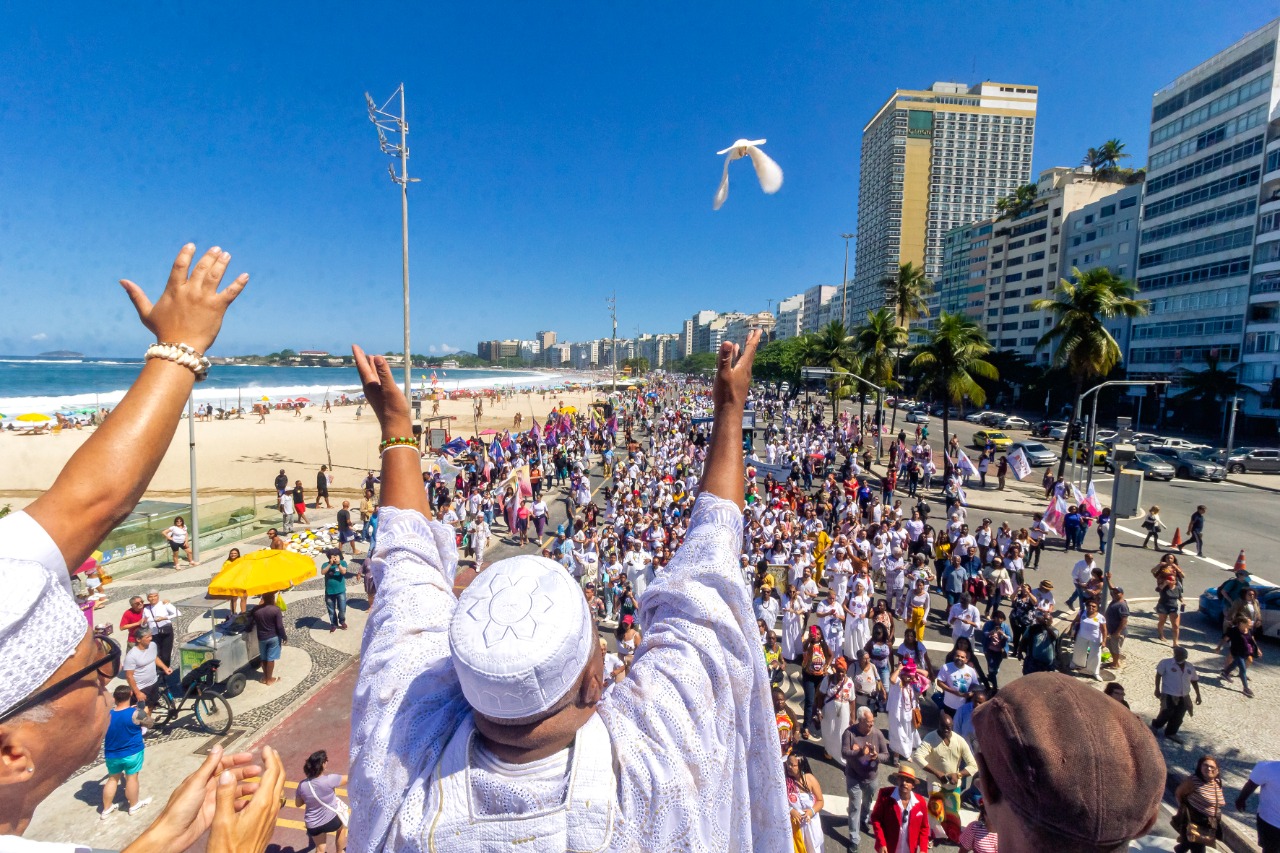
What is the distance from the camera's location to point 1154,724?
25.9 feet

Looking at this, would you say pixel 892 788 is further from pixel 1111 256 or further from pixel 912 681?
pixel 1111 256

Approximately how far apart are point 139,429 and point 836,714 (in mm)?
7288

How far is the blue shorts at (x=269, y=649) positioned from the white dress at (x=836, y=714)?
762 centimetres

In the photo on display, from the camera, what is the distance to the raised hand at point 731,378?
5.36 ft

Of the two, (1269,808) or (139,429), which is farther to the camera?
(1269,808)

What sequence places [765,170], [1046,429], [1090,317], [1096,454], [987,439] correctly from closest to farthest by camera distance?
[765,170]
[1090,317]
[1096,454]
[987,439]
[1046,429]

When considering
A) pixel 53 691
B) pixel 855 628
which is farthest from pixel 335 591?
pixel 53 691

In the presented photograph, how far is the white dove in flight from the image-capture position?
2.75m

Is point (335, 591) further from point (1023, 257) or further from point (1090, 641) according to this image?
point (1023, 257)

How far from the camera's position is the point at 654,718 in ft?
3.83

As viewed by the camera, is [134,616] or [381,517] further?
[134,616]

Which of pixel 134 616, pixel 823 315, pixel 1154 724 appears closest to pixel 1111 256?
pixel 1154 724

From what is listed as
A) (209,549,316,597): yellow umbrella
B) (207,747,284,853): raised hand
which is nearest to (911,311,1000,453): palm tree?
(209,549,316,597): yellow umbrella

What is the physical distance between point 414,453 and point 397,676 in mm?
632
